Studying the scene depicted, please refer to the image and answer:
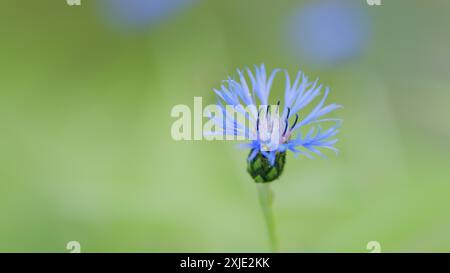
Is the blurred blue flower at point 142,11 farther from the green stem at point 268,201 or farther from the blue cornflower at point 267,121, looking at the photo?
the green stem at point 268,201

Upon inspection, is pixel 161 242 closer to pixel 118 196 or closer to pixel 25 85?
pixel 118 196

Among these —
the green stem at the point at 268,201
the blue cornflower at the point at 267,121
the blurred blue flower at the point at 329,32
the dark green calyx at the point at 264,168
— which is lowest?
the green stem at the point at 268,201

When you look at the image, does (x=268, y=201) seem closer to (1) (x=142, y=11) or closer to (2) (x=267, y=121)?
(2) (x=267, y=121)

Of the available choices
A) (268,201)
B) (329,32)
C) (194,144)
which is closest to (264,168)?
(268,201)

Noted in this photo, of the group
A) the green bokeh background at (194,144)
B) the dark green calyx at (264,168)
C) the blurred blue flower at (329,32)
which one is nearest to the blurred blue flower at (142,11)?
the green bokeh background at (194,144)

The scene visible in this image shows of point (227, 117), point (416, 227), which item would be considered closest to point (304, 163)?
point (416, 227)

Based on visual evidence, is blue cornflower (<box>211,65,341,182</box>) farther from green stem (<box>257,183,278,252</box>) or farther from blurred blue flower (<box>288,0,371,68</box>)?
blurred blue flower (<box>288,0,371,68</box>)
